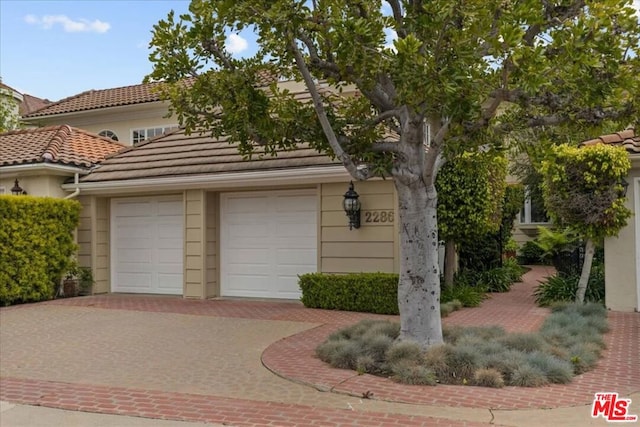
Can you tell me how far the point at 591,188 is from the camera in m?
10.1

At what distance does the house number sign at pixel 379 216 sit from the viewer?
1075 cm

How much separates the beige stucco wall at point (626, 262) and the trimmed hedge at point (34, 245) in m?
11.7

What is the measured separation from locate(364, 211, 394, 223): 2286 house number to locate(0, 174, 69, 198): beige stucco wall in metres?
7.79

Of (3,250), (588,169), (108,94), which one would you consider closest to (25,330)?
(3,250)

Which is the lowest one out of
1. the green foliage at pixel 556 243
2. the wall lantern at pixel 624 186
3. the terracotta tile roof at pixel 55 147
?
the green foliage at pixel 556 243

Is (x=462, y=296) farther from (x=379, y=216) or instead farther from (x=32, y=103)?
(x=32, y=103)

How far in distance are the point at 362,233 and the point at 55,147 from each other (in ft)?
27.6

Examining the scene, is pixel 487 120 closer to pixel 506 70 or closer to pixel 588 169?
pixel 506 70

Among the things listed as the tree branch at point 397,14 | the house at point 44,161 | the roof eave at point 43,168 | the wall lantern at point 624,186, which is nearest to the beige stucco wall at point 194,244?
the roof eave at point 43,168

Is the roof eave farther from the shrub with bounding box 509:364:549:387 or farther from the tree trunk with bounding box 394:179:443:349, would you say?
the shrub with bounding box 509:364:549:387

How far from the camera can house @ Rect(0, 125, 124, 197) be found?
13.2 metres

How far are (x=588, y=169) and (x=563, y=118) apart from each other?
4.08 meters

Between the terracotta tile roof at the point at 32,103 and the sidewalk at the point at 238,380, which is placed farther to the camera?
the terracotta tile roof at the point at 32,103

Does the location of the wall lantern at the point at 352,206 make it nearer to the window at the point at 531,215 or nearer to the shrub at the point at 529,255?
the shrub at the point at 529,255
